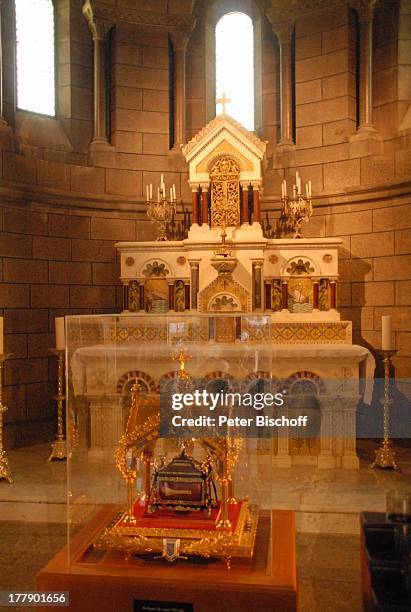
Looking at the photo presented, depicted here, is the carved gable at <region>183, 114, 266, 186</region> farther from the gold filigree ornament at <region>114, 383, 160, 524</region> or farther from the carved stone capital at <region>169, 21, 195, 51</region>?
the gold filigree ornament at <region>114, 383, 160, 524</region>

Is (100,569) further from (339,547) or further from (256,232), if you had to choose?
(256,232)

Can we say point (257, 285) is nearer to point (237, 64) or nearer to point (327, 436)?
point (327, 436)

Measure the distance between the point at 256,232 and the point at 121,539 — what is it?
4.76m

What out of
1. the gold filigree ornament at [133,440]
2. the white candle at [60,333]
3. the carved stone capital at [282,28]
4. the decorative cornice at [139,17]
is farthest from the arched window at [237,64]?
the gold filigree ornament at [133,440]

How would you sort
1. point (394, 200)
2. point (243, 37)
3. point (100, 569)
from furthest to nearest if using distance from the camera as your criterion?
1. point (243, 37)
2. point (394, 200)
3. point (100, 569)

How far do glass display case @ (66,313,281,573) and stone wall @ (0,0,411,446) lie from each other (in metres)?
4.47

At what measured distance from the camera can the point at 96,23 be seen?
28.1 feet

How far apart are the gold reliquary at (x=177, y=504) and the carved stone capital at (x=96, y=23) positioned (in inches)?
271

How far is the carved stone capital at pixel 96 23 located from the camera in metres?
8.52

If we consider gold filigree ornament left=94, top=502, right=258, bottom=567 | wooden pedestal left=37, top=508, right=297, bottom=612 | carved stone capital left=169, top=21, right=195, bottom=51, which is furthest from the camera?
carved stone capital left=169, top=21, right=195, bottom=51

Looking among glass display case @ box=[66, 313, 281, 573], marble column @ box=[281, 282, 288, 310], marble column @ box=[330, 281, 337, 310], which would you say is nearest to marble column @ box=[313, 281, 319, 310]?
marble column @ box=[330, 281, 337, 310]

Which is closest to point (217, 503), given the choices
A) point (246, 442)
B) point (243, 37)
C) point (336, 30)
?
point (246, 442)

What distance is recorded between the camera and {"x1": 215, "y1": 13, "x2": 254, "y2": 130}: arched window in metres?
9.24

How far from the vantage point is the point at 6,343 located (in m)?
7.61
